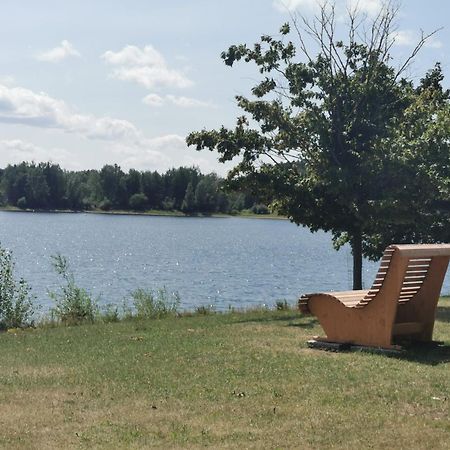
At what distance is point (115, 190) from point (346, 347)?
5223 inches

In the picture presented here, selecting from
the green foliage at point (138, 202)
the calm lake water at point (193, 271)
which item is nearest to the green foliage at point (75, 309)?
the calm lake water at point (193, 271)

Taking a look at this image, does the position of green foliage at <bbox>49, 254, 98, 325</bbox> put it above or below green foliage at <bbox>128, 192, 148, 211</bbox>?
below

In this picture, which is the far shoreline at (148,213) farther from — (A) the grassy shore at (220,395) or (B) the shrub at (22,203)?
(A) the grassy shore at (220,395)

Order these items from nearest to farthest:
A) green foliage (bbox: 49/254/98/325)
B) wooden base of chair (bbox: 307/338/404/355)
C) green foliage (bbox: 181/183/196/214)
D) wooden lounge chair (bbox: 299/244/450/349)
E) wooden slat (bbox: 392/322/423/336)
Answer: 1. wooden lounge chair (bbox: 299/244/450/349)
2. wooden base of chair (bbox: 307/338/404/355)
3. wooden slat (bbox: 392/322/423/336)
4. green foliage (bbox: 49/254/98/325)
5. green foliage (bbox: 181/183/196/214)

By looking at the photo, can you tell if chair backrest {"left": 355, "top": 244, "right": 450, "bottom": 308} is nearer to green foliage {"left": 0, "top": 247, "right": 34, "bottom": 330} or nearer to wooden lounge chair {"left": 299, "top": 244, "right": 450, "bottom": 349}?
wooden lounge chair {"left": 299, "top": 244, "right": 450, "bottom": 349}

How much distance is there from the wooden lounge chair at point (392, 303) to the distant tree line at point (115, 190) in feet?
383

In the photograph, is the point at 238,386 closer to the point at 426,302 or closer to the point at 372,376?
the point at 372,376

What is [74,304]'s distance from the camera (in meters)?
18.0

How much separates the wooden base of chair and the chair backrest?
54cm

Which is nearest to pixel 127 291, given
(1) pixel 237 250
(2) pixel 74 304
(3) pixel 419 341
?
(2) pixel 74 304

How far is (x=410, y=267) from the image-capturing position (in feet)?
33.8

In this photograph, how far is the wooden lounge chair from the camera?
9812 mm

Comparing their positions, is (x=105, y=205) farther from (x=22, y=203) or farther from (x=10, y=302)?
(x=10, y=302)

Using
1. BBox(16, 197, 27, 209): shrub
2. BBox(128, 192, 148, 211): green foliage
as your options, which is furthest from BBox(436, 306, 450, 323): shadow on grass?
BBox(16, 197, 27, 209): shrub
